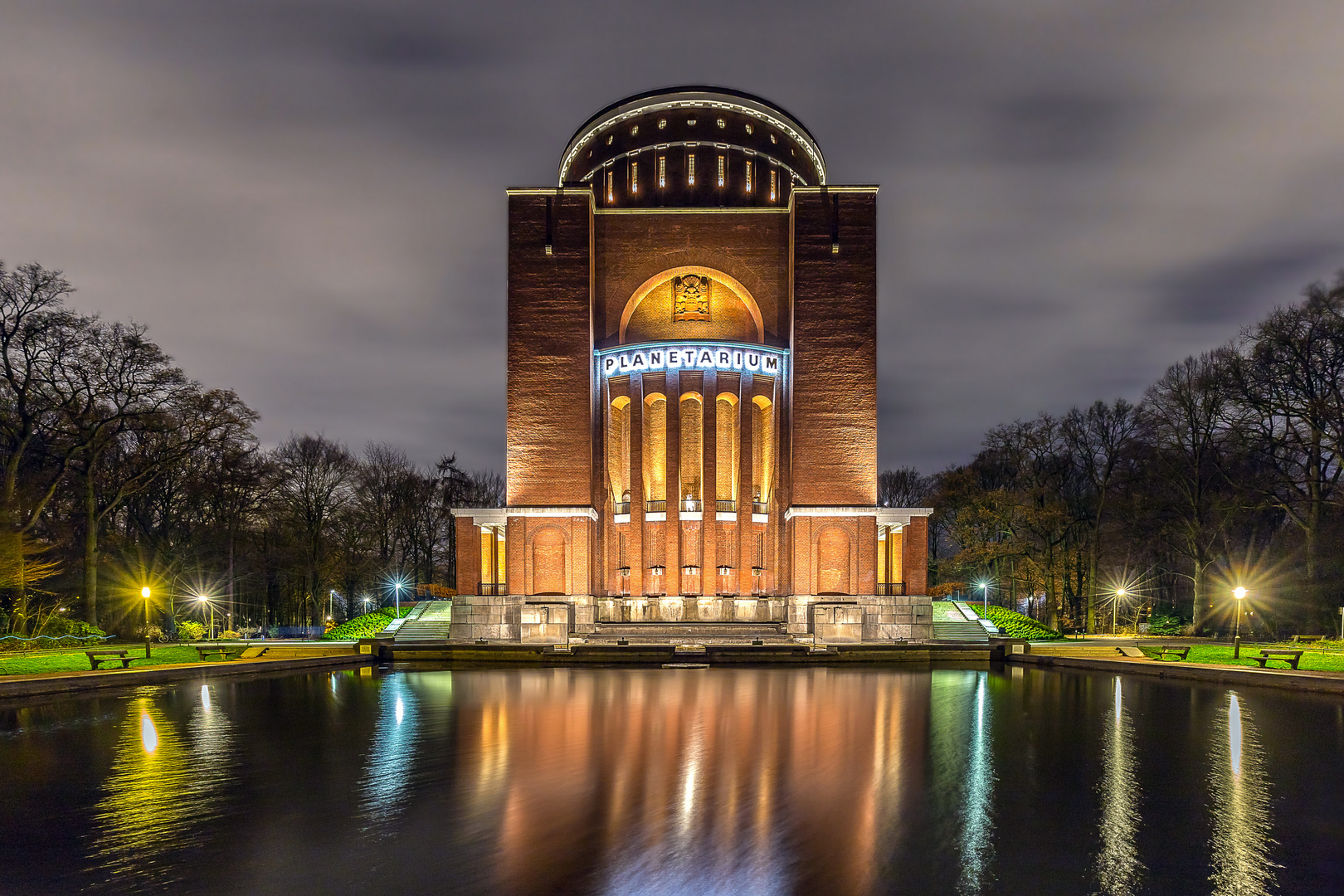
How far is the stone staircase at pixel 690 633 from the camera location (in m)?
31.8

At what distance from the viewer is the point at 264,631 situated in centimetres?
4331

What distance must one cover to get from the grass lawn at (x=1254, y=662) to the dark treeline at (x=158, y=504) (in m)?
34.3

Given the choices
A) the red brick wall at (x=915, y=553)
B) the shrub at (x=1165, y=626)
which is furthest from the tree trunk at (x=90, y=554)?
the shrub at (x=1165, y=626)

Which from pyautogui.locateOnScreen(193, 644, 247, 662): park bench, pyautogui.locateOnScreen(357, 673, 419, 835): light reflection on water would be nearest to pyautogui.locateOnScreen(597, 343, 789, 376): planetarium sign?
pyautogui.locateOnScreen(193, 644, 247, 662): park bench

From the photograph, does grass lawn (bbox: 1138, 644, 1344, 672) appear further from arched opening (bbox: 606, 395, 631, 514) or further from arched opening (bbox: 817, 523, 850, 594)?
arched opening (bbox: 606, 395, 631, 514)

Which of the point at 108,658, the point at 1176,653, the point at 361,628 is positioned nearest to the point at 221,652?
the point at 108,658

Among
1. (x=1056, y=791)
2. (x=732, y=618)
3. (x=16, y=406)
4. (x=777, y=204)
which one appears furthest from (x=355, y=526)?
(x=1056, y=791)

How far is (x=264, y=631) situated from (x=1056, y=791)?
139ft

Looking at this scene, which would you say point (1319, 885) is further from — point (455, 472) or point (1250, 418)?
point (455, 472)

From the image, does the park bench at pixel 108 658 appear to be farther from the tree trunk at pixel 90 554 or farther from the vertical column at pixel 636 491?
the vertical column at pixel 636 491

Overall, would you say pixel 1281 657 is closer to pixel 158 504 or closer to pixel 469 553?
pixel 469 553

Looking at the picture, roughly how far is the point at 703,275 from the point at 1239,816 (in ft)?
107

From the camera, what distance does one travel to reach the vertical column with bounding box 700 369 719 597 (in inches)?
1423

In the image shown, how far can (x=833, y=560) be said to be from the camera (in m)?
35.8
